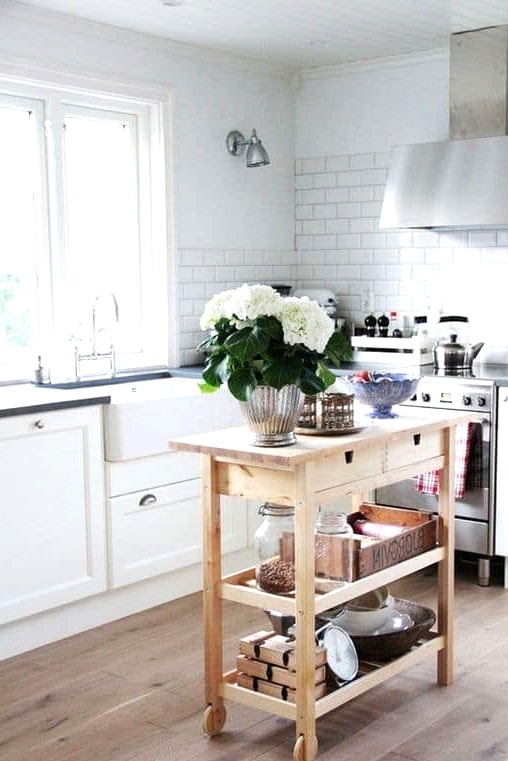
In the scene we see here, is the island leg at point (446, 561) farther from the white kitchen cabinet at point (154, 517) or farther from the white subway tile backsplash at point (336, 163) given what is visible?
the white subway tile backsplash at point (336, 163)

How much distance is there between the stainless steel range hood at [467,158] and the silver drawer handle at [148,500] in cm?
194

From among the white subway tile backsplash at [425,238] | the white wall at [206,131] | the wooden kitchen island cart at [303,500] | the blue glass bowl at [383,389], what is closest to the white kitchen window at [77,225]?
the white wall at [206,131]

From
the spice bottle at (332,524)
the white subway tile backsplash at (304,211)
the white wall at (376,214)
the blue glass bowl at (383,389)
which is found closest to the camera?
the spice bottle at (332,524)

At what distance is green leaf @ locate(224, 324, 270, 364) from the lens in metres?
2.93

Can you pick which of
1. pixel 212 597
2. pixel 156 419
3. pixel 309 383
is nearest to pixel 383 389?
pixel 309 383

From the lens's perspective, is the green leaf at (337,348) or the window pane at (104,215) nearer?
the green leaf at (337,348)

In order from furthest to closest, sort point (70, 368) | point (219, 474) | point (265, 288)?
point (70, 368)
point (219, 474)
point (265, 288)

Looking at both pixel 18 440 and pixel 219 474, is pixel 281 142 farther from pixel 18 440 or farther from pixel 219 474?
pixel 219 474

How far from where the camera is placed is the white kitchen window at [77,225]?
16.1 feet

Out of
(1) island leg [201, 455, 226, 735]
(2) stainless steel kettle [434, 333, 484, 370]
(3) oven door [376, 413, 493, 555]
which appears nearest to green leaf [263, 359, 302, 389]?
(1) island leg [201, 455, 226, 735]

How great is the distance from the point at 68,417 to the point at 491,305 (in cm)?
251

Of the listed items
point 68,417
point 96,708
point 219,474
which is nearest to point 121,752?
point 96,708

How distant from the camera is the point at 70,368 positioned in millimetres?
5113

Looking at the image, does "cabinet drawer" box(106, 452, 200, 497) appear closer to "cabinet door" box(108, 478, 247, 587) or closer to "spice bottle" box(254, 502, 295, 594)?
"cabinet door" box(108, 478, 247, 587)
